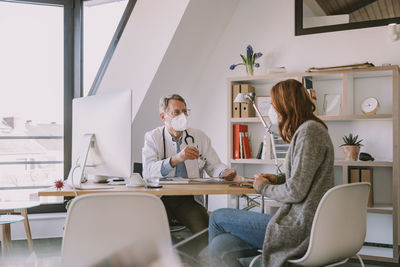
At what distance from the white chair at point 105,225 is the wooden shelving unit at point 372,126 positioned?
2456 mm

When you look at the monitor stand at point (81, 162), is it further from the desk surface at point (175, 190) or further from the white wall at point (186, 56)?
the white wall at point (186, 56)

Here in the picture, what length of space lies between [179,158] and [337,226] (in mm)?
1037

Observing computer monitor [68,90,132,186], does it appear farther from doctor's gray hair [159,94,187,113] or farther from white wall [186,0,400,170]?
white wall [186,0,400,170]

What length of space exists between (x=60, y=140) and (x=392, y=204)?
319 centimetres

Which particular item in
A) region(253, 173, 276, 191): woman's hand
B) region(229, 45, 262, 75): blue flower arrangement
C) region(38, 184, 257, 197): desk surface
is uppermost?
region(229, 45, 262, 75): blue flower arrangement

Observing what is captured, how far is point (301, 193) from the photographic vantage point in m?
1.69

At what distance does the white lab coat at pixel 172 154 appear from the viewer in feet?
8.74

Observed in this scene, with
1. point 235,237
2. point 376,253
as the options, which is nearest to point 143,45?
point 235,237

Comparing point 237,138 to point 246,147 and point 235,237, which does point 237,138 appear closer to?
point 246,147

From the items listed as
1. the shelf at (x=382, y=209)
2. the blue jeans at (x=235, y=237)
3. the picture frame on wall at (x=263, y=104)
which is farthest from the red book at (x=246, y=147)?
the blue jeans at (x=235, y=237)

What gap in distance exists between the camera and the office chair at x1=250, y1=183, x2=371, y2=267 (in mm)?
1636

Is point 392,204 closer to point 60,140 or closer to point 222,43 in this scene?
point 222,43

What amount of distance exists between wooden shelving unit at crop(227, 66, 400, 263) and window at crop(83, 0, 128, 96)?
4.32 ft

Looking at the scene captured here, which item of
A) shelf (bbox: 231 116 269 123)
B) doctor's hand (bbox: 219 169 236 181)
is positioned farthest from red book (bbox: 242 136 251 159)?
doctor's hand (bbox: 219 169 236 181)
